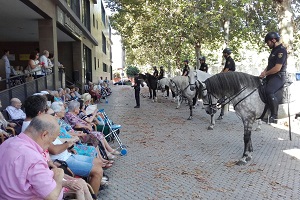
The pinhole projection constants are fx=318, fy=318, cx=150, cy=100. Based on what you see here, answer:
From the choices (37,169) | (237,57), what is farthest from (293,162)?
(237,57)

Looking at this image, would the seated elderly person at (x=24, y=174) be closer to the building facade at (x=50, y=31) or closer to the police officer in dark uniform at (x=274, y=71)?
the police officer in dark uniform at (x=274, y=71)

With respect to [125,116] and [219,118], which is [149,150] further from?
[125,116]

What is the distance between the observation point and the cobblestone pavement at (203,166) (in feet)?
17.5

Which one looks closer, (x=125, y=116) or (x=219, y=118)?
(x=219, y=118)

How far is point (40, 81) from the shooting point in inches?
454

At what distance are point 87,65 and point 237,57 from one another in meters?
14.5

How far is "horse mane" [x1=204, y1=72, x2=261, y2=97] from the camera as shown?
24.1 feet

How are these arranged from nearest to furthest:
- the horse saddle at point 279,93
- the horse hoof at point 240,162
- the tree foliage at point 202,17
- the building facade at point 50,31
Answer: the horse hoof at point 240,162, the horse saddle at point 279,93, the building facade at point 50,31, the tree foliage at point 202,17

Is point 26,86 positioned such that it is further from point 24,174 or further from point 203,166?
point 24,174

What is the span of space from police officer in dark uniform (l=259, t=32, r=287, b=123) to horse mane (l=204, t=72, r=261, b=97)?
288 millimetres

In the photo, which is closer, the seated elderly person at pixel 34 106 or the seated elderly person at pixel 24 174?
the seated elderly person at pixel 24 174

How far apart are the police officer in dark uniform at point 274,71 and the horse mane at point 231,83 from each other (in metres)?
0.29

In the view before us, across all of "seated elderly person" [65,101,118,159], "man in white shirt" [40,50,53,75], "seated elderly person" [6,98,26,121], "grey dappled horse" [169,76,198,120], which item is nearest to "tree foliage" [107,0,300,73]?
"grey dappled horse" [169,76,198,120]

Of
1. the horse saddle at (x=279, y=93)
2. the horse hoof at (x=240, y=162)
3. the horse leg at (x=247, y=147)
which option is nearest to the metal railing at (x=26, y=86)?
the horse hoof at (x=240, y=162)
